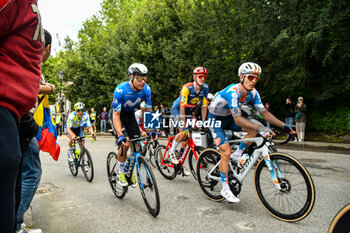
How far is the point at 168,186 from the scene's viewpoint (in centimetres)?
535

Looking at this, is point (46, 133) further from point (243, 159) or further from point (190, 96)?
point (190, 96)

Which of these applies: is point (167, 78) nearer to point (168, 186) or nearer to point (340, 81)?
point (340, 81)

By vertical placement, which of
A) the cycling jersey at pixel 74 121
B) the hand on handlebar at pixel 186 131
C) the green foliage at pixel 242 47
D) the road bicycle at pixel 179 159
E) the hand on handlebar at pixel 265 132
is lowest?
the road bicycle at pixel 179 159

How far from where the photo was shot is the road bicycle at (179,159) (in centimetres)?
530

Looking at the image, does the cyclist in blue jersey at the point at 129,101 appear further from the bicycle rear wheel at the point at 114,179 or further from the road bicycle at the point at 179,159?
the road bicycle at the point at 179,159

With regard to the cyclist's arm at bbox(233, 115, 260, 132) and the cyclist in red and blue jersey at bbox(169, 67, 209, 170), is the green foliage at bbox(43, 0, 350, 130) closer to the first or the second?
the cyclist in red and blue jersey at bbox(169, 67, 209, 170)

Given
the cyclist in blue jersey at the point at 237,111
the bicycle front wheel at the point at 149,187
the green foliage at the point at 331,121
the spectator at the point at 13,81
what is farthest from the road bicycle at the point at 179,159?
the green foliage at the point at 331,121

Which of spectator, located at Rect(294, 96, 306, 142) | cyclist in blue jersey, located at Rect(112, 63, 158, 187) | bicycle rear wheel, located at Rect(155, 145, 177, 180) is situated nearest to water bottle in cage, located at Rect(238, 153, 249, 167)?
cyclist in blue jersey, located at Rect(112, 63, 158, 187)

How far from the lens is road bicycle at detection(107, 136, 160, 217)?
375cm

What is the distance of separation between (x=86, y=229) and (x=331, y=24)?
10771 mm

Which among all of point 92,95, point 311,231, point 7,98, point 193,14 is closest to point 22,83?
point 7,98

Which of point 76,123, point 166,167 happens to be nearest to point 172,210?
point 166,167

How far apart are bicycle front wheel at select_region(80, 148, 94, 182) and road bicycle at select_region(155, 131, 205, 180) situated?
1505mm

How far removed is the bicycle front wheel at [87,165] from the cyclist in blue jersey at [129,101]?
1757 millimetres
